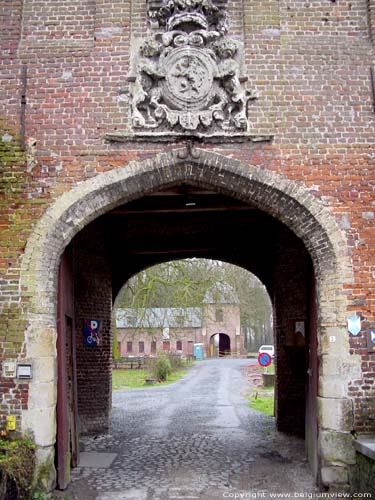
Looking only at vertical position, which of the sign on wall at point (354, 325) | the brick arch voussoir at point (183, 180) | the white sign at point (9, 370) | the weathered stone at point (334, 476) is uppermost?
the brick arch voussoir at point (183, 180)

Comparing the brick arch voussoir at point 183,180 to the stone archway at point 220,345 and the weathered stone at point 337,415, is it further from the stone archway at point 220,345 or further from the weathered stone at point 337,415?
the stone archway at point 220,345

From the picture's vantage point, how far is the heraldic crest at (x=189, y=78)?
785cm

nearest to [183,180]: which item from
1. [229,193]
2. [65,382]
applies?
[229,193]

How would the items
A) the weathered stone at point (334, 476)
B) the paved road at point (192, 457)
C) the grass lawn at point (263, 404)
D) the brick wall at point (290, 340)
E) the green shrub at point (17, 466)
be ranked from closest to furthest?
the green shrub at point (17, 466) → the weathered stone at point (334, 476) → the paved road at point (192, 457) → the brick wall at point (290, 340) → the grass lawn at point (263, 404)

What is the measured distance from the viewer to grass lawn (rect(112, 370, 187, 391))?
24953 millimetres

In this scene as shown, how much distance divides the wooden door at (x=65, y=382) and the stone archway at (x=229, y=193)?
25 cm

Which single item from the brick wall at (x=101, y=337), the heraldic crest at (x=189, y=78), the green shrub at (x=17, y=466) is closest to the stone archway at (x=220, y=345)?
the brick wall at (x=101, y=337)

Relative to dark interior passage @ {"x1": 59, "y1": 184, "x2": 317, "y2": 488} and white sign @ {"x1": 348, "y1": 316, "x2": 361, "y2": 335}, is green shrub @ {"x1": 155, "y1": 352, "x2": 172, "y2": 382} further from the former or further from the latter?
white sign @ {"x1": 348, "y1": 316, "x2": 361, "y2": 335}

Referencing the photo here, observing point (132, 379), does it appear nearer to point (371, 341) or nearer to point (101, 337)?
point (101, 337)

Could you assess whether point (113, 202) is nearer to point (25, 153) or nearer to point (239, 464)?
point (25, 153)

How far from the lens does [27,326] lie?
291 inches

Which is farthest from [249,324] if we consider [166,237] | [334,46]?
[334,46]

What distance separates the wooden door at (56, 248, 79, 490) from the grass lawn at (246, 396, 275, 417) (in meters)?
7.11

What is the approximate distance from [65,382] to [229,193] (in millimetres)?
3389
